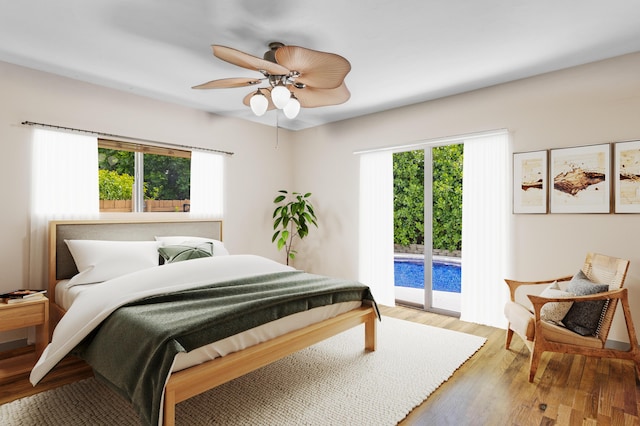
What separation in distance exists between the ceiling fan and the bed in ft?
4.43

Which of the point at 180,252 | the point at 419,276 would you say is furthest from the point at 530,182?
the point at 180,252

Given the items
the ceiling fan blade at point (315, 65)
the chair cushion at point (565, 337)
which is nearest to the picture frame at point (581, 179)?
the chair cushion at point (565, 337)

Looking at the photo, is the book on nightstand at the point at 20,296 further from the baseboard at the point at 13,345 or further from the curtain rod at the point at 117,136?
the curtain rod at the point at 117,136

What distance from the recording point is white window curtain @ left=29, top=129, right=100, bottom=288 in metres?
3.29

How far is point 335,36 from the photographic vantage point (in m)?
2.66

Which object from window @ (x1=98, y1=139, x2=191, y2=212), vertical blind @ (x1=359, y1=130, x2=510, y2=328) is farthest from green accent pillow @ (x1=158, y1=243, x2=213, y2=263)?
vertical blind @ (x1=359, y1=130, x2=510, y2=328)

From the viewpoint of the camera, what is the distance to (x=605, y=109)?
3.08 meters

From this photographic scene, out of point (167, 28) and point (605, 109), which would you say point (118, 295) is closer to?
point (167, 28)

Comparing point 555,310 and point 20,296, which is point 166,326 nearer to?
point 20,296

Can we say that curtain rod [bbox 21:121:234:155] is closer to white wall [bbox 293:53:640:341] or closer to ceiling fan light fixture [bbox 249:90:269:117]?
ceiling fan light fixture [bbox 249:90:269:117]

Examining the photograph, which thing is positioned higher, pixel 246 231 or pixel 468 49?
pixel 468 49

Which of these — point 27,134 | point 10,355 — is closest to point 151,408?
point 10,355

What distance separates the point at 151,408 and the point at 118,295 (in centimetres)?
89

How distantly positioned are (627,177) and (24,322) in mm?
5042
